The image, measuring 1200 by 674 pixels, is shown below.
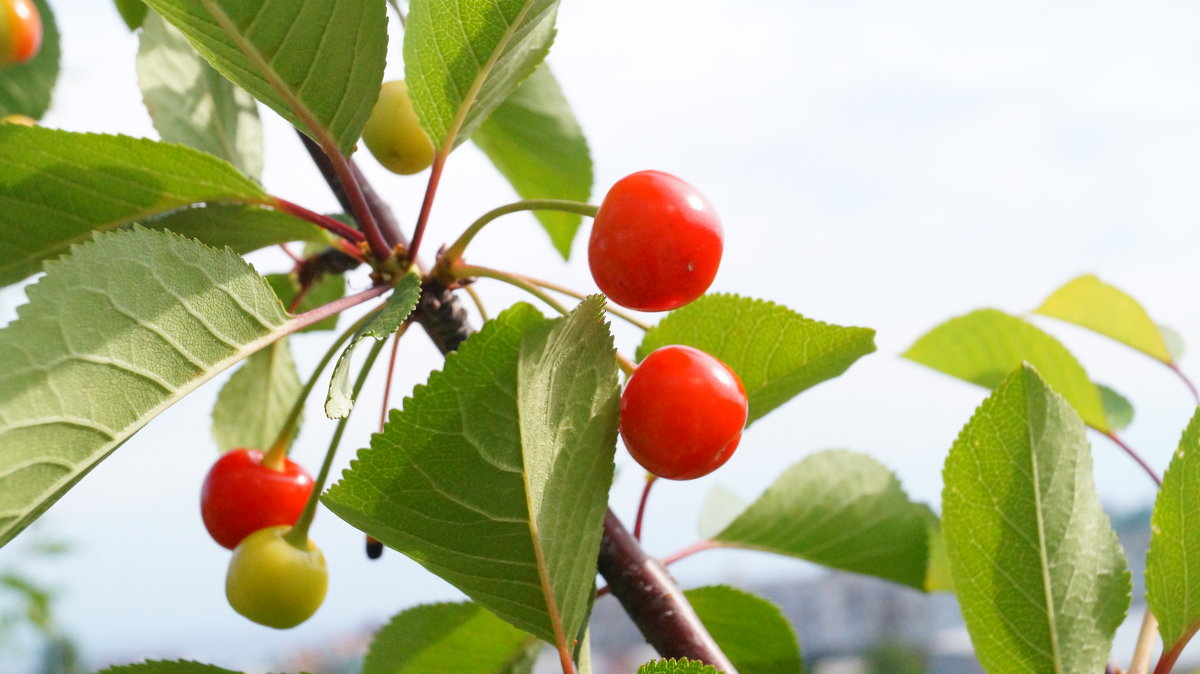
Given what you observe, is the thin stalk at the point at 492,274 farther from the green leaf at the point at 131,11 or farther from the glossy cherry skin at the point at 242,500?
the green leaf at the point at 131,11

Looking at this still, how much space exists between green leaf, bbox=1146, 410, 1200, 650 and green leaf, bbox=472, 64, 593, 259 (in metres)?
0.72

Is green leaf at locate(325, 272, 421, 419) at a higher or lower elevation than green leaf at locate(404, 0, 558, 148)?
lower

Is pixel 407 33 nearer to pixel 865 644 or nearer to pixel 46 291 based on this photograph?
pixel 46 291

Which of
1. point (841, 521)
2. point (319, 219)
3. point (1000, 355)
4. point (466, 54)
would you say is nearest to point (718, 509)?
point (841, 521)

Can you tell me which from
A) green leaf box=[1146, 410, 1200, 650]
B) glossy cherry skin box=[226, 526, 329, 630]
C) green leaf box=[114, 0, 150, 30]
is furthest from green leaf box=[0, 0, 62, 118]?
green leaf box=[1146, 410, 1200, 650]

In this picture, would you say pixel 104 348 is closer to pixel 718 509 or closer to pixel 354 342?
pixel 354 342

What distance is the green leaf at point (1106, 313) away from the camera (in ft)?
4.70

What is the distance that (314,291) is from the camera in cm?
138

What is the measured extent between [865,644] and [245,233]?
23.4 meters

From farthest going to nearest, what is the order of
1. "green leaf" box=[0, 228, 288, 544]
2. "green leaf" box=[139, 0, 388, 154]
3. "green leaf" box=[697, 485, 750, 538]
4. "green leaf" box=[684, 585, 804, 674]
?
"green leaf" box=[697, 485, 750, 538] → "green leaf" box=[684, 585, 804, 674] → "green leaf" box=[139, 0, 388, 154] → "green leaf" box=[0, 228, 288, 544]

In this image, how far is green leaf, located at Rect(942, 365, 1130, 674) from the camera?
2.60 ft

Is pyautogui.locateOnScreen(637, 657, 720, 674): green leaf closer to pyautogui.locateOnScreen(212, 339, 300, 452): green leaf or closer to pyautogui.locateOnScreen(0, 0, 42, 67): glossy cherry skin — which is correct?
pyautogui.locateOnScreen(212, 339, 300, 452): green leaf

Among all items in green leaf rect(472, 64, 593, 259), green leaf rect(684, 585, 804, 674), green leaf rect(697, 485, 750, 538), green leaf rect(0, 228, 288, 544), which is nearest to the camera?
green leaf rect(0, 228, 288, 544)

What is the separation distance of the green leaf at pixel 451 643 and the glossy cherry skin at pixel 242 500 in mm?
170
